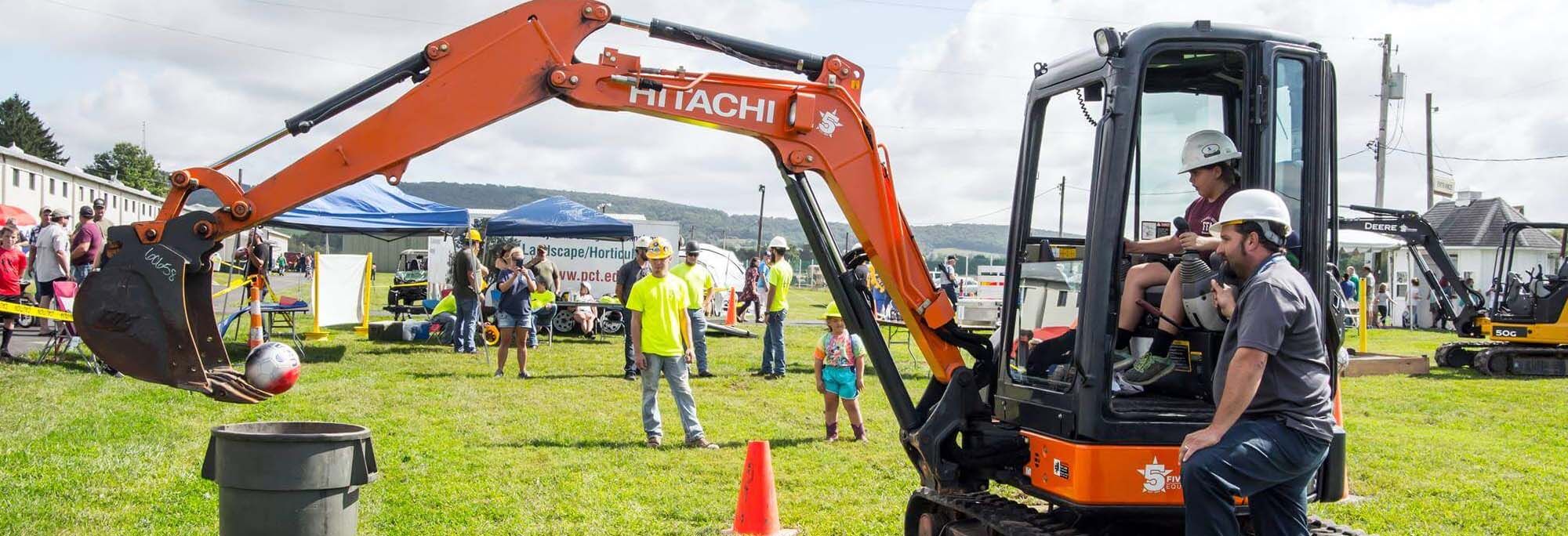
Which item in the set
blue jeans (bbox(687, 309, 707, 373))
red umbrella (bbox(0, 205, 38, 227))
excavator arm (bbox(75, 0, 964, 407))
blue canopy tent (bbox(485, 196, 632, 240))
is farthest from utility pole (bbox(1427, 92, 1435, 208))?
red umbrella (bbox(0, 205, 38, 227))

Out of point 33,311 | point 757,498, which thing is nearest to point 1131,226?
point 757,498

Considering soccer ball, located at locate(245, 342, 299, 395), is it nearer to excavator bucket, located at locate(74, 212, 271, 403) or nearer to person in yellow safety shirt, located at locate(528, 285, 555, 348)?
excavator bucket, located at locate(74, 212, 271, 403)

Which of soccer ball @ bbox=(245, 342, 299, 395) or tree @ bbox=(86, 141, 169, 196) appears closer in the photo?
soccer ball @ bbox=(245, 342, 299, 395)

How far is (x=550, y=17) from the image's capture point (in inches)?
221

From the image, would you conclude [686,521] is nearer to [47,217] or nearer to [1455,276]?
[47,217]

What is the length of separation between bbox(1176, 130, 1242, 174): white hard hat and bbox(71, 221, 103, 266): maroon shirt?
544 inches

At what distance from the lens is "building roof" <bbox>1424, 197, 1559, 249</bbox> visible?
39.8m

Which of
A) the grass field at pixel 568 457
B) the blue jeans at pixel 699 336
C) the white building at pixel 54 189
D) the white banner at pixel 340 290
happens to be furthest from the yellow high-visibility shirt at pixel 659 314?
the white building at pixel 54 189

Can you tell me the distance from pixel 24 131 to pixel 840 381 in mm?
93361

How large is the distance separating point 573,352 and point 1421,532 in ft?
42.6

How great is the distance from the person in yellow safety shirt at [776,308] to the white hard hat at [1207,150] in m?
9.39

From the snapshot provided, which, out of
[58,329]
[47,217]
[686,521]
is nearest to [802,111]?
[686,521]

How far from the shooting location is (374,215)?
1758cm

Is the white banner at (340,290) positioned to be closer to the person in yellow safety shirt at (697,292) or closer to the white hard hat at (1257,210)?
the person in yellow safety shirt at (697,292)
